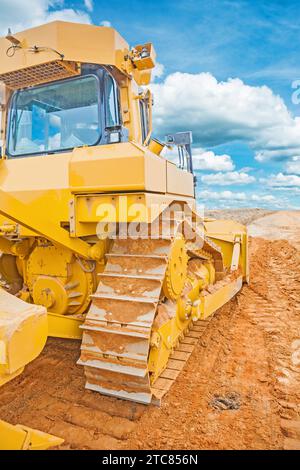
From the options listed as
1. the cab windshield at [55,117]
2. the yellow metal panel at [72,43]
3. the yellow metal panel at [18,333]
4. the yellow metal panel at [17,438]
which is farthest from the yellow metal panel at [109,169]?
the yellow metal panel at [17,438]

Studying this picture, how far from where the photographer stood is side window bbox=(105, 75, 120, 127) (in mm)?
3754

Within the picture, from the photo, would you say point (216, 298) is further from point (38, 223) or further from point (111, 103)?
point (111, 103)

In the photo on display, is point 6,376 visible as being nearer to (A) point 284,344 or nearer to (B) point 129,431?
(B) point 129,431

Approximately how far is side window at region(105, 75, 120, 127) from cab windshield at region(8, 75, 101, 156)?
0.10 m

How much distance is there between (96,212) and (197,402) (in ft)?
6.36

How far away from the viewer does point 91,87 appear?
3.82m

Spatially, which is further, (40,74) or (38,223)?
Result: (40,74)

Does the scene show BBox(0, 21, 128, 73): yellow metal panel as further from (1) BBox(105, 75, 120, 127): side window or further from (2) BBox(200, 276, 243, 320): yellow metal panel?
(2) BBox(200, 276, 243, 320): yellow metal panel

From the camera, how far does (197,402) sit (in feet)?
10.8

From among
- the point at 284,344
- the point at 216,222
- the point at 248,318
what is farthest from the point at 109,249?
the point at 216,222

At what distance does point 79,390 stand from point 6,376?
1.57 m

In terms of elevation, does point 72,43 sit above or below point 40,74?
above

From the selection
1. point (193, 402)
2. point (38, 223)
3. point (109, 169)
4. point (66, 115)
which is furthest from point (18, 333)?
point (66, 115)

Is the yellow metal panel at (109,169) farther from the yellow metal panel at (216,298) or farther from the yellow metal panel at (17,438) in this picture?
the yellow metal panel at (17,438)
